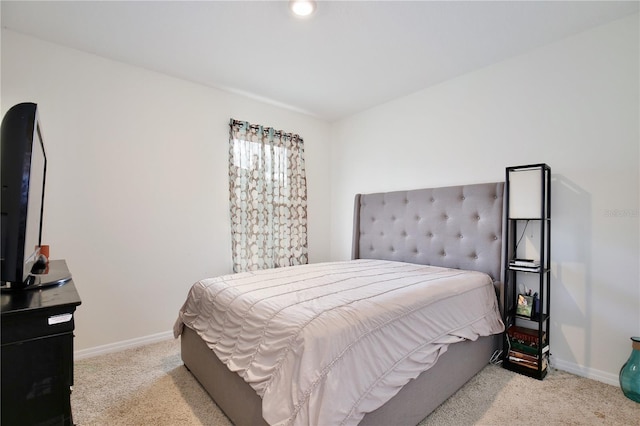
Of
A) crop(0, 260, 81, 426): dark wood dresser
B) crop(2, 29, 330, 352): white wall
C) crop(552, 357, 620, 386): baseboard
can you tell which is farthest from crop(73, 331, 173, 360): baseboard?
crop(552, 357, 620, 386): baseboard

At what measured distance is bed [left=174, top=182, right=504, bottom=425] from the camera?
121 cm

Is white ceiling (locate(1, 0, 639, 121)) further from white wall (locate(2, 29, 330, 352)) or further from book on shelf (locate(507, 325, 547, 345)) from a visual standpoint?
book on shelf (locate(507, 325, 547, 345))

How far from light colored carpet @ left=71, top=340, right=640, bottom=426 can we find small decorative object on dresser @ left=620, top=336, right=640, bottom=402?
0.19ft

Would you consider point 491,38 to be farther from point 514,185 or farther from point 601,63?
point 514,185

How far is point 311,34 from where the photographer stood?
2242mm

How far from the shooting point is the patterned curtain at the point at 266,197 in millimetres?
3242

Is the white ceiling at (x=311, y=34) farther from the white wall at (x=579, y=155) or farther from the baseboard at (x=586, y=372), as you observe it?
the baseboard at (x=586, y=372)

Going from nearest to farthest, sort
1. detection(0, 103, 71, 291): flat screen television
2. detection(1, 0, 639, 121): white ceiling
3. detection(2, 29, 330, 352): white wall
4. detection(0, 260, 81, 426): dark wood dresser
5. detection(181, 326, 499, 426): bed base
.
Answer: detection(0, 260, 81, 426): dark wood dresser → detection(0, 103, 71, 291): flat screen television → detection(181, 326, 499, 426): bed base → detection(1, 0, 639, 121): white ceiling → detection(2, 29, 330, 352): white wall

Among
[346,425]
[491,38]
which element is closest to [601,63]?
[491,38]

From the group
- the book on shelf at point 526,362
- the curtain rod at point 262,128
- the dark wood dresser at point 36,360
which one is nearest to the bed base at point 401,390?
the book on shelf at point 526,362

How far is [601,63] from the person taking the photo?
7.06 feet

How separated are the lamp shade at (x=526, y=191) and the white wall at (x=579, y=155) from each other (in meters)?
0.28

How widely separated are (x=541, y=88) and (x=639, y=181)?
0.95 m

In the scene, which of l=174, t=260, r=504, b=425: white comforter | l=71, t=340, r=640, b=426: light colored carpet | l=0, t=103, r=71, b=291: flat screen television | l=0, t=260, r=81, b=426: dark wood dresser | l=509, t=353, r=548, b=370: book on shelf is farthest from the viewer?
l=509, t=353, r=548, b=370: book on shelf
